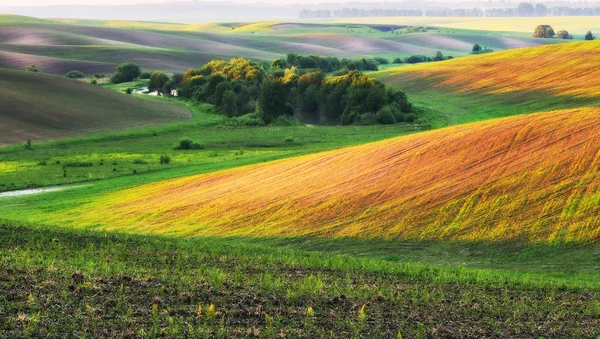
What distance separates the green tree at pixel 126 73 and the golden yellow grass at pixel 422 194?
120m

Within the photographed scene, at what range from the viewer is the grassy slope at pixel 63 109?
3548 inches

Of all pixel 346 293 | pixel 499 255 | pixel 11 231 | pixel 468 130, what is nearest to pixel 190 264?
pixel 346 293

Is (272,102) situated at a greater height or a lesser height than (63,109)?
greater

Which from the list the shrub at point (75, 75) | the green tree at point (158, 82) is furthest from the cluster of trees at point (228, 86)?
the shrub at point (75, 75)

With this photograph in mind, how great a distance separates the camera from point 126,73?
170750mm

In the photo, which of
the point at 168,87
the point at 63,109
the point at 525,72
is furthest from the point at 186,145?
the point at 168,87

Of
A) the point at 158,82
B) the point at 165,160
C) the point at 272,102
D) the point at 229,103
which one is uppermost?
the point at 165,160

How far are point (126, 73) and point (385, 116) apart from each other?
8341 cm

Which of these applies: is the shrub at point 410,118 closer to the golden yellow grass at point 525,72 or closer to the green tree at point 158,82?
the golden yellow grass at point 525,72

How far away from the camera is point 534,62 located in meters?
128

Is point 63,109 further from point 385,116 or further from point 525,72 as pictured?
point 525,72

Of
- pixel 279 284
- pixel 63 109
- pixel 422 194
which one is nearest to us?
pixel 279 284

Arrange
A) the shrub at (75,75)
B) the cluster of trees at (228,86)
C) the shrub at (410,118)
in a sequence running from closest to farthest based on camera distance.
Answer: the shrub at (410,118), the cluster of trees at (228,86), the shrub at (75,75)

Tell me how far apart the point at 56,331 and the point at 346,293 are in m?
7.82
